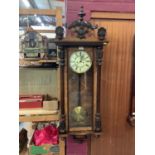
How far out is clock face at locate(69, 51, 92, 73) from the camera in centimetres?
133

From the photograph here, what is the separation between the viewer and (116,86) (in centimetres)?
156

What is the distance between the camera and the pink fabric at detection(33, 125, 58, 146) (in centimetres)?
147

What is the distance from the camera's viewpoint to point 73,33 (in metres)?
1.35

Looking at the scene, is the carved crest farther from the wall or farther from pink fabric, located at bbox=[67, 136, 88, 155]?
pink fabric, located at bbox=[67, 136, 88, 155]

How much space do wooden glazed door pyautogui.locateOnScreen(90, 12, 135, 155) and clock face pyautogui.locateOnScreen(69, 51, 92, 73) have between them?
23cm

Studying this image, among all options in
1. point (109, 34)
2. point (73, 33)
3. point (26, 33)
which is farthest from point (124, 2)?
point (26, 33)

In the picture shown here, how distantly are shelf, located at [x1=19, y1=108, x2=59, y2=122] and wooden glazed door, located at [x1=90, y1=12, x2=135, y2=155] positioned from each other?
367mm

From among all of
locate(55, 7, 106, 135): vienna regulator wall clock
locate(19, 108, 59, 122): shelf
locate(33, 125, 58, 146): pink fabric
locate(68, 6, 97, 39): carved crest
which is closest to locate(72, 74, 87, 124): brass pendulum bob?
locate(55, 7, 106, 135): vienna regulator wall clock

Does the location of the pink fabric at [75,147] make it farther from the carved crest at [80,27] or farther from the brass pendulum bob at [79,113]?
the carved crest at [80,27]

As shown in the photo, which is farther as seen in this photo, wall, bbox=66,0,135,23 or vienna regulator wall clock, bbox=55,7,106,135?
wall, bbox=66,0,135,23

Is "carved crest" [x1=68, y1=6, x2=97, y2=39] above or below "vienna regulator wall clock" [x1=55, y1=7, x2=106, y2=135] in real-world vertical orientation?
above

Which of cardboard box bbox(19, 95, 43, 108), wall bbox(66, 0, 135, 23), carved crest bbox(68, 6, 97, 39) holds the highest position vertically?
wall bbox(66, 0, 135, 23)

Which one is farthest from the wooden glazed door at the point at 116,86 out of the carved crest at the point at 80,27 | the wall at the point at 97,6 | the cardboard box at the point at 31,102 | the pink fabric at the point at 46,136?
the cardboard box at the point at 31,102
